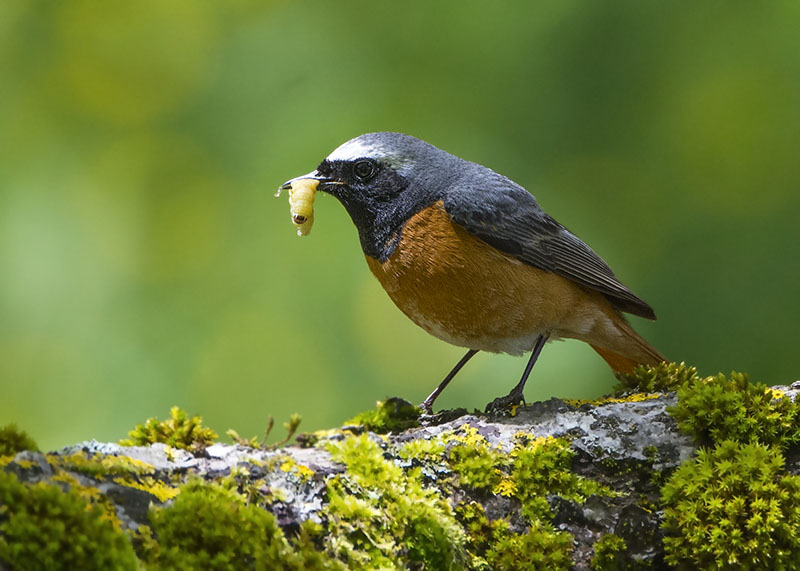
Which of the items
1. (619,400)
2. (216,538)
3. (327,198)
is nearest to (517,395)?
(619,400)

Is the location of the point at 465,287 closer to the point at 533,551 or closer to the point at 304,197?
the point at 304,197

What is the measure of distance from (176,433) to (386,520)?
33.2 inches

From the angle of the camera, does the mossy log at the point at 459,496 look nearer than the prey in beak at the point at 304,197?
Yes

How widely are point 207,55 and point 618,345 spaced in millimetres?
4332

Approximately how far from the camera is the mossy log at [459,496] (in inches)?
81.0

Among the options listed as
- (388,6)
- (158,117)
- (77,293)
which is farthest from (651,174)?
(77,293)

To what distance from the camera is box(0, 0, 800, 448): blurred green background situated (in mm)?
5488

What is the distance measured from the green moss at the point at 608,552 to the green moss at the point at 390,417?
1.10 m

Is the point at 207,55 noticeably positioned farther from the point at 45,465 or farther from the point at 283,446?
the point at 45,465

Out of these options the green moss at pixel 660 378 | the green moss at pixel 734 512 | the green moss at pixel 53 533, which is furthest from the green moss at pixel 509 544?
the green moss at pixel 660 378

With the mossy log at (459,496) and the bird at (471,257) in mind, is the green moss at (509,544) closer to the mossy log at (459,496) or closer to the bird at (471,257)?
the mossy log at (459,496)

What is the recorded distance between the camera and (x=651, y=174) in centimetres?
598

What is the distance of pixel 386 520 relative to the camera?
244 cm

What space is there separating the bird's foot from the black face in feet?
3.35
